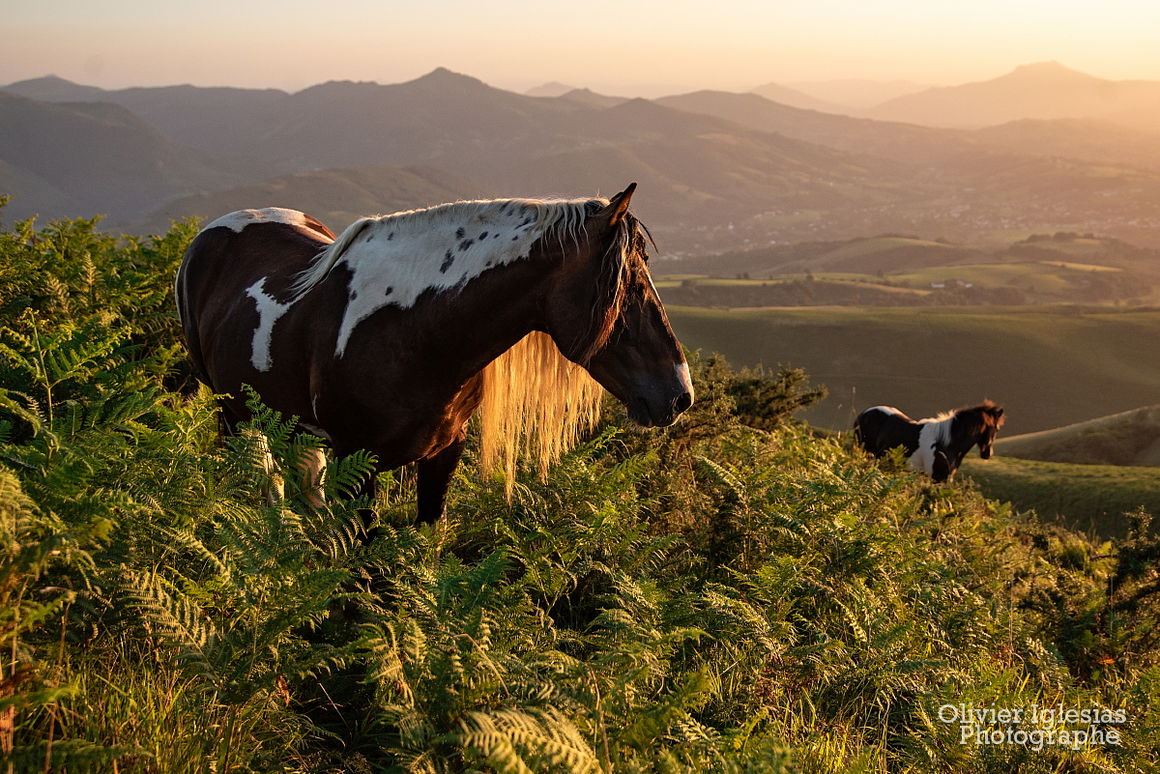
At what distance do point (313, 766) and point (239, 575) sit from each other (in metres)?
0.65

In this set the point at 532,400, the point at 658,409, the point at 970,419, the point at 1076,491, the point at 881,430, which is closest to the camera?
the point at 658,409

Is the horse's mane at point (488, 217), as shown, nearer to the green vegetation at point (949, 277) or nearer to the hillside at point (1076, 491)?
the hillside at point (1076, 491)

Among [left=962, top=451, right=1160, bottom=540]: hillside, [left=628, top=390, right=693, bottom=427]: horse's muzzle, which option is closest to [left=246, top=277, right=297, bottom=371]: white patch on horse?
[left=628, top=390, right=693, bottom=427]: horse's muzzle

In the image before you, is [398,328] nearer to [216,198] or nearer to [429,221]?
[429,221]

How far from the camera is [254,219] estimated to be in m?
5.34

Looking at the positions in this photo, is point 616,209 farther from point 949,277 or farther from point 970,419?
point 949,277

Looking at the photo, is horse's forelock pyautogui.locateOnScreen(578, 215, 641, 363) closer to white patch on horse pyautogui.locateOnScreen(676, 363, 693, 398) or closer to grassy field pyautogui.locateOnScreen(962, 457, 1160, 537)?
white patch on horse pyautogui.locateOnScreen(676, 363, 693, 398)

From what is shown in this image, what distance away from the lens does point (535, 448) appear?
431 cm

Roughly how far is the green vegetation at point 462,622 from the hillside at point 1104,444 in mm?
31101

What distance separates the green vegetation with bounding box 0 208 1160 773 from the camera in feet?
6.66

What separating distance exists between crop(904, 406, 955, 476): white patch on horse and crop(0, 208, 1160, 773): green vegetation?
10457 millimetres

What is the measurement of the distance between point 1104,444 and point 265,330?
3785 centimetres

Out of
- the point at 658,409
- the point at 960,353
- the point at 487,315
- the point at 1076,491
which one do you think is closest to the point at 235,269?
the point at 487,315

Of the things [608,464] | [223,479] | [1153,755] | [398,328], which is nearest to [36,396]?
[223,479]
